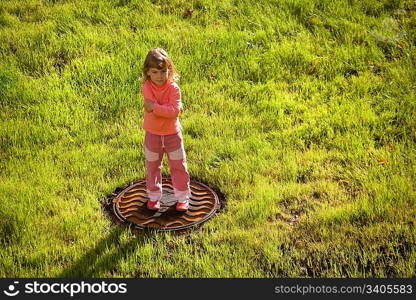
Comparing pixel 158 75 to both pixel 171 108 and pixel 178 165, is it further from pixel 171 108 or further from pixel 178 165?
pixel 178 165

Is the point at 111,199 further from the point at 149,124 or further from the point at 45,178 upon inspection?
the point at 149,124

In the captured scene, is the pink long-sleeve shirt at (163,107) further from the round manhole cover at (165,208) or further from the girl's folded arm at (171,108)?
the round manhole cover at (165,208)

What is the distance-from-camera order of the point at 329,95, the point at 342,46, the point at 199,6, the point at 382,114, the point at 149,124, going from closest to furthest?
the point at 149,124 → the point at 382,114 → the point at 329,95 → the point at 342,46 → the point at 199,6

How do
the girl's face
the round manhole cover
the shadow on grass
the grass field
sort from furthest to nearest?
1. the round manhole cover
2. the grass field
3. the girl's face
4. the shadow on grass

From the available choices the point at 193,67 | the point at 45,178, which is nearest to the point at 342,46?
the point at 193,67

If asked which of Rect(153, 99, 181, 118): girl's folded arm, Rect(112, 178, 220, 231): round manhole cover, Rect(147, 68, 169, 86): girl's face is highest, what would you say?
Rect(147, 68, 169, 86): girl's face

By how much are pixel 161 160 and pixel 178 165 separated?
0.67ft

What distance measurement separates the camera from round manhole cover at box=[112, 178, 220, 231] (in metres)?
6.04

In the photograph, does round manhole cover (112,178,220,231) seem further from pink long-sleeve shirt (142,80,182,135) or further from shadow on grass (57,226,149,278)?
pink long-sleeve shirt (142,80,182,135)

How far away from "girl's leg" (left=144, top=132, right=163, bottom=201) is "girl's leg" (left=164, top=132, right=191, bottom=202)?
0.30 ft

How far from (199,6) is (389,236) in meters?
5.50

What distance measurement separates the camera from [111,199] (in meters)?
6.47

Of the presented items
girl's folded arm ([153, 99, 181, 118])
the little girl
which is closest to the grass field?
the little girl

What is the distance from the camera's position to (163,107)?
5543 millimetres
